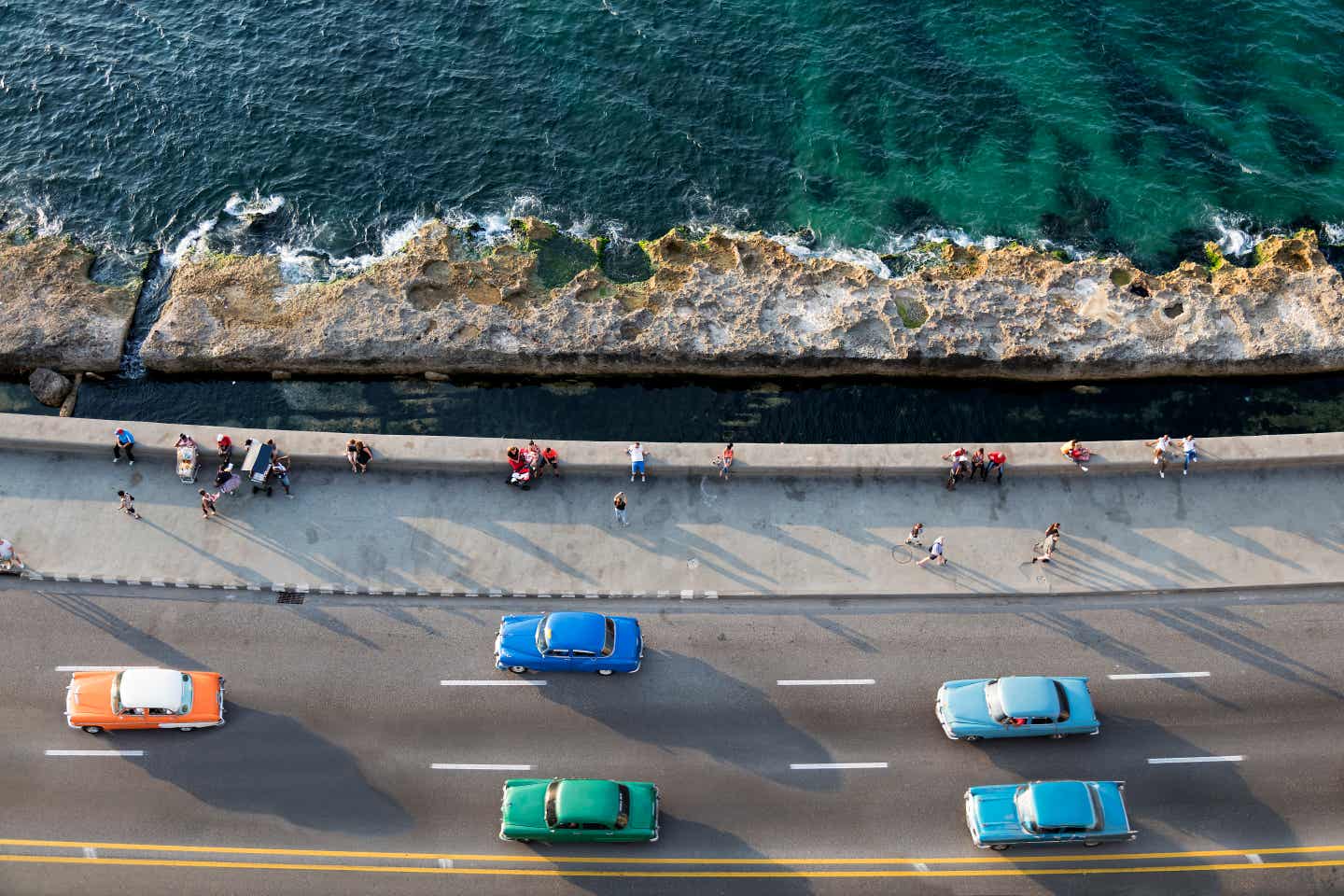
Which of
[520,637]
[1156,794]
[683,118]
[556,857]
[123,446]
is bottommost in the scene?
[556,857]

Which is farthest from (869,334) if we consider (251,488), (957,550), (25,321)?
→ (25,321)

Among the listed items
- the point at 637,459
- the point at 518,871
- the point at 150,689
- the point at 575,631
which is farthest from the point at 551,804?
the point at 150,689

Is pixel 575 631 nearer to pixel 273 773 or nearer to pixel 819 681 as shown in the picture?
pixel 819 681

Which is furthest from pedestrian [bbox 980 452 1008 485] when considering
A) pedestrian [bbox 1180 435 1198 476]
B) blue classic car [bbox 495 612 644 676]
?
blue classic car [bbox 495 612 644 676]

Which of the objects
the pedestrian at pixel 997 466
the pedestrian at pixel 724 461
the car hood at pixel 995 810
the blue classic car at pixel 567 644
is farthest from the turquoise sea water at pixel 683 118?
the car hood at pixel 995 810

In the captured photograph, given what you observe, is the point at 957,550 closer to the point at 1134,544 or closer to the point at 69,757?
the point at 1134,544
